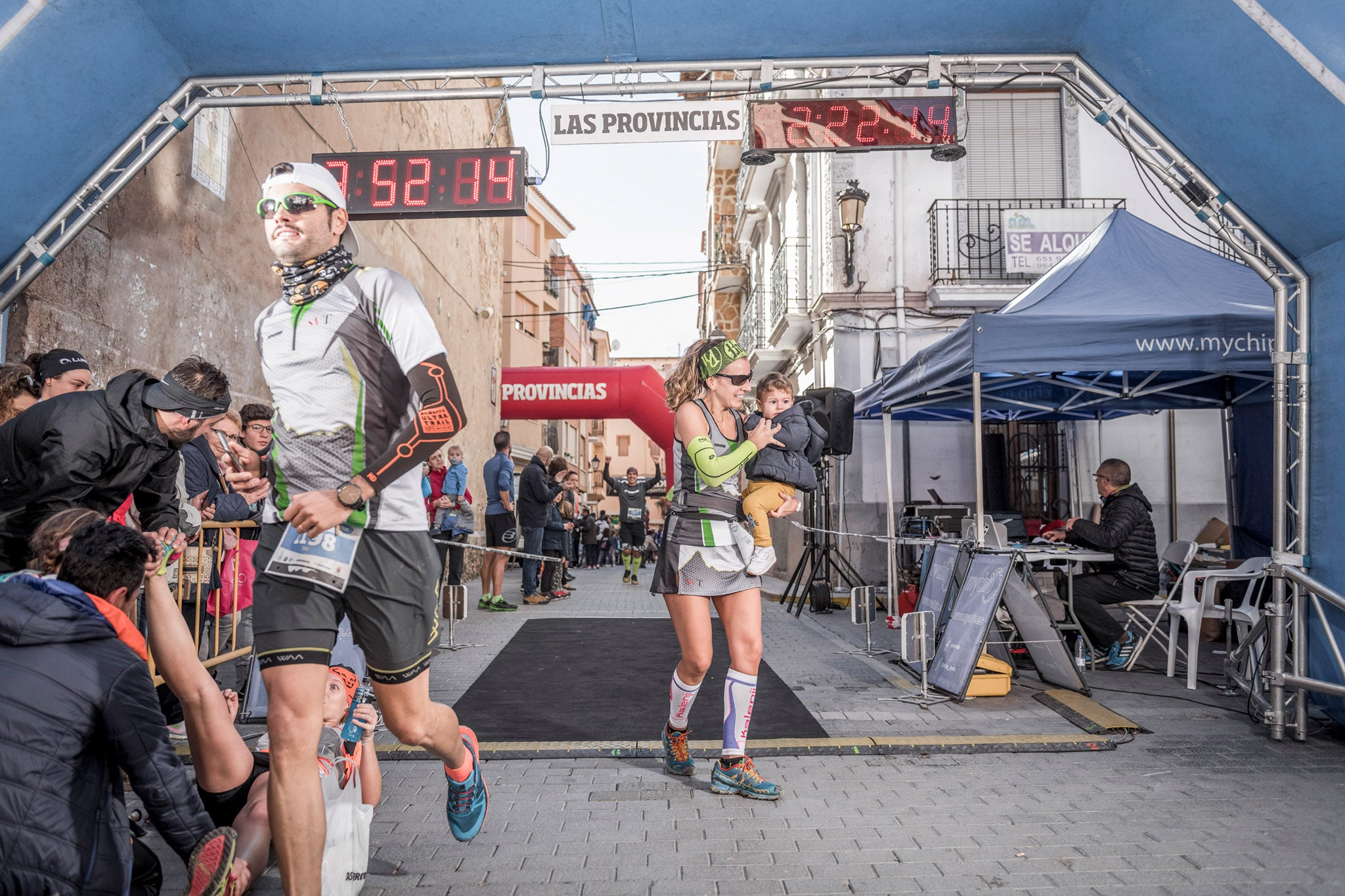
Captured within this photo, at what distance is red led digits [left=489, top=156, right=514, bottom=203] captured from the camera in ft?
Result: 22.6

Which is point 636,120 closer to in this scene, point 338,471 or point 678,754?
point 678,754

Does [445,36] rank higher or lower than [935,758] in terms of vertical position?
higher

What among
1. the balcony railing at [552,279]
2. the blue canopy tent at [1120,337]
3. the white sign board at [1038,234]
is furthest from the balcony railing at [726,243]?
the blue canopy tent at [1120,337]

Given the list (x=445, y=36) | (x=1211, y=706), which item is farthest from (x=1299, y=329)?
(x=445, y=36)

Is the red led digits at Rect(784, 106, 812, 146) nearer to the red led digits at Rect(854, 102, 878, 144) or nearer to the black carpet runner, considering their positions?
the red led digits at Rect(854, 102, 878, 144)

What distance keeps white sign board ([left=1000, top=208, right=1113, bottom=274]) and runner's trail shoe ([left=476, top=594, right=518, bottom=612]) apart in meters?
8.90

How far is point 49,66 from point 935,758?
18.2 ft

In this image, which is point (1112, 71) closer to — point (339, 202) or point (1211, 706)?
point (1211, 706)

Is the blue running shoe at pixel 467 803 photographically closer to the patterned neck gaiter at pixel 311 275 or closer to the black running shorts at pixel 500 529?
the patterned neck gaiter at pixel 311 275

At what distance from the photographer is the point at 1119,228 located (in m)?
8.55

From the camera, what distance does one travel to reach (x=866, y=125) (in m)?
6.54

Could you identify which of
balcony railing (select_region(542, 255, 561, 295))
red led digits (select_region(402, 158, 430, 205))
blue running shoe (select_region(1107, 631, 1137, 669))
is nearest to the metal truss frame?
red led digits (select_region(402, 158, 430, 205))

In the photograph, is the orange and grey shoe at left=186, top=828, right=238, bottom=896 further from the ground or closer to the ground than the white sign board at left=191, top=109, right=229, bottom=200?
closer to the ground

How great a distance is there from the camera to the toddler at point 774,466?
175 inches
